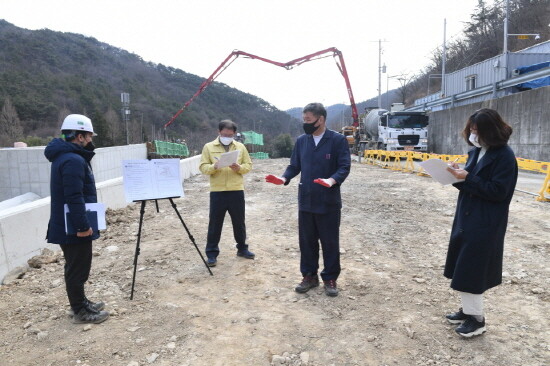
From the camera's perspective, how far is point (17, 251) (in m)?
4.55

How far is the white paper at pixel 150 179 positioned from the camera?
3855 millimetres

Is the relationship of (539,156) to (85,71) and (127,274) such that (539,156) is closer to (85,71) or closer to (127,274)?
(127,274)

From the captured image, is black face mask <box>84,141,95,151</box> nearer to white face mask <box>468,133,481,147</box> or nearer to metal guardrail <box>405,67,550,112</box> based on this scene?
white face mask <box>468,133,481,147</box>

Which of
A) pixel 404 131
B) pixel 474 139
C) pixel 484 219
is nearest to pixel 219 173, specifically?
pixel 474 139

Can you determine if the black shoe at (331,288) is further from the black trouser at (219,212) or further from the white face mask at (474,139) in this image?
the white face mask at (474,139)

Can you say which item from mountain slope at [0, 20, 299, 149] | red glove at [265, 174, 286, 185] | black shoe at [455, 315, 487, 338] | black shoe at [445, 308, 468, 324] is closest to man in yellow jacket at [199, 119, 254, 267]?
red glove at [265, 174, 286, 185]

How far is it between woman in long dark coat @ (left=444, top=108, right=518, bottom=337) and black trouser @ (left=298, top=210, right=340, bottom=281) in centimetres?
114

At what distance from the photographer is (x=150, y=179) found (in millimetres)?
3986

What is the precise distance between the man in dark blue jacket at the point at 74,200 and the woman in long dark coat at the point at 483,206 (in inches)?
115

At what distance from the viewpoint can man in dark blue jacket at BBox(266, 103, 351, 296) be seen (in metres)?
3.62

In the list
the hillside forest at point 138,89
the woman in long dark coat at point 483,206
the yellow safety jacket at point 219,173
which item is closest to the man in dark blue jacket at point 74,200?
the yellow safety jacket at point 219,173

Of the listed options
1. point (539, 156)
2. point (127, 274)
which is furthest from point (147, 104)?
point (127, 274)

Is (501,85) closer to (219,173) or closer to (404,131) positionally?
(404,131)

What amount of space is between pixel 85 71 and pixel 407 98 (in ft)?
181
